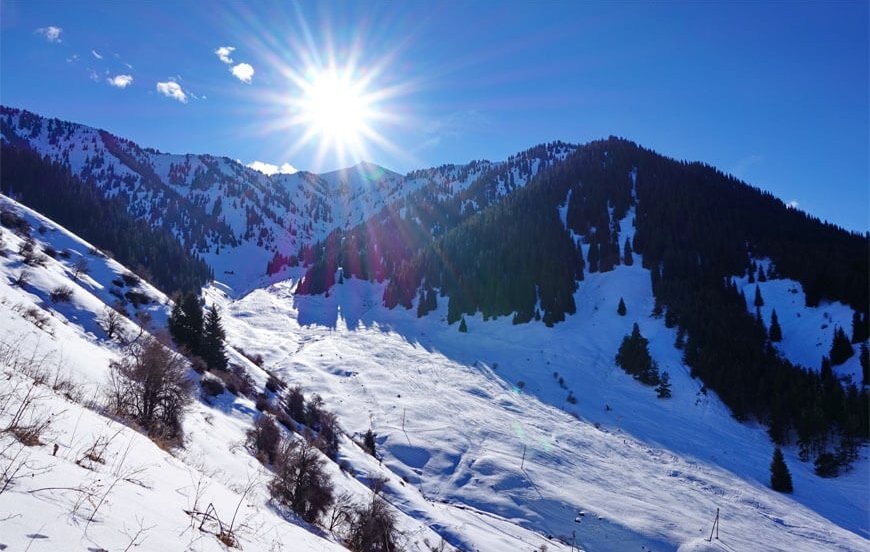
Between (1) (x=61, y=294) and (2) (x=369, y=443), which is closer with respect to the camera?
(1) (x=61, y=294)

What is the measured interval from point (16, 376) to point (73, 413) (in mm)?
1712

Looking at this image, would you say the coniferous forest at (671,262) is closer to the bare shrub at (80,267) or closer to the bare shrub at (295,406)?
the bare shrub at (295,406)

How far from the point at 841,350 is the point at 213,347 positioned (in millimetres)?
84485

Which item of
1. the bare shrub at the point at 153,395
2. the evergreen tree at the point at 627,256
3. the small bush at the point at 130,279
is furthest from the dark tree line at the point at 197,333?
the evergreen tree at the point at 627,256

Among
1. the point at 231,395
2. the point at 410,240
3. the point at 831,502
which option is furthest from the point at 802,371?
the point at 410,240

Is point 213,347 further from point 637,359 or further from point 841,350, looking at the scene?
point 841,350

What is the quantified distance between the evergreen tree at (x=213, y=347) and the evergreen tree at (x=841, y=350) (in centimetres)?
8321

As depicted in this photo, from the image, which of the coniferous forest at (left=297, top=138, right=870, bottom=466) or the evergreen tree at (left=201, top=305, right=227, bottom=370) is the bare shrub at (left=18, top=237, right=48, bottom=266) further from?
the coniferous forest at (left=297, top=138, right=870, bottom=466)

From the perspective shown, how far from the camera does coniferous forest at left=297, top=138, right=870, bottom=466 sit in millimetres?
61031

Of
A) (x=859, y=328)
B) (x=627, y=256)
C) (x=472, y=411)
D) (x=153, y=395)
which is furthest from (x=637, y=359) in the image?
(x=153, y=395)

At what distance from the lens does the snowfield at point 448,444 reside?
5.47 meters

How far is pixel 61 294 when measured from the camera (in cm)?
2595

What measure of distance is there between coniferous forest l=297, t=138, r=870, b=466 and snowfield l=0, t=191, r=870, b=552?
3.74m

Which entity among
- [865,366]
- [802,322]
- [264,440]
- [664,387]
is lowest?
[264,440]
